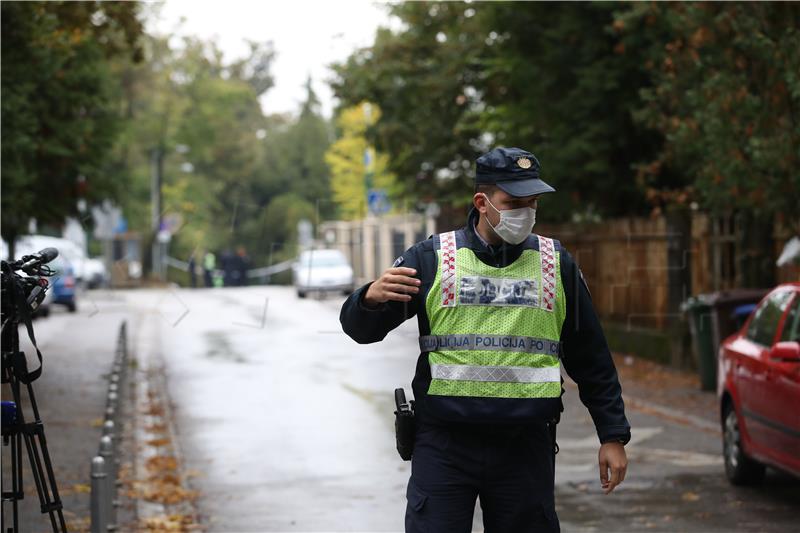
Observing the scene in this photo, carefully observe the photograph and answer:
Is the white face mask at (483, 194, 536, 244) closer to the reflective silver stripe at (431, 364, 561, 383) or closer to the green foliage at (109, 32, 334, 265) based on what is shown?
the reflective silver stripe at (431, 364, 561, 383)

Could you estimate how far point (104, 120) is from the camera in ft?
65.7

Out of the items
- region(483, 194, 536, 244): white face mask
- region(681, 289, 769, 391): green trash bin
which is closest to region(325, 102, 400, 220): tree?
region(681, 289, 769, 391): green trash bin

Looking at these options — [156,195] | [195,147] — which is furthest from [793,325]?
[156,195]

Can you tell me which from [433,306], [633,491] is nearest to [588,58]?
[633,491]

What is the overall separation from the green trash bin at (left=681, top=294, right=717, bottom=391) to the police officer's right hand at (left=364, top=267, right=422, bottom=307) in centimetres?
1322

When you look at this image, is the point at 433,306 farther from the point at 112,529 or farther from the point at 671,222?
the point at 671,222

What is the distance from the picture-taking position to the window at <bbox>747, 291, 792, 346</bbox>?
1041cm

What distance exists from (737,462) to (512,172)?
631 centimetres

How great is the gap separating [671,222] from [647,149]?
289 cm

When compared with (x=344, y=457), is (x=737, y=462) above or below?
above

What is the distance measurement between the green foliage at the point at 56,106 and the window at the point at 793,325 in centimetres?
790

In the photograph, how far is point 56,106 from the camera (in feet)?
60.3

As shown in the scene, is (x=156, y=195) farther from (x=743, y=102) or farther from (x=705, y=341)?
(x=743, y=102)

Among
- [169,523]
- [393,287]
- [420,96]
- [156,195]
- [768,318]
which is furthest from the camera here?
[156,195]
